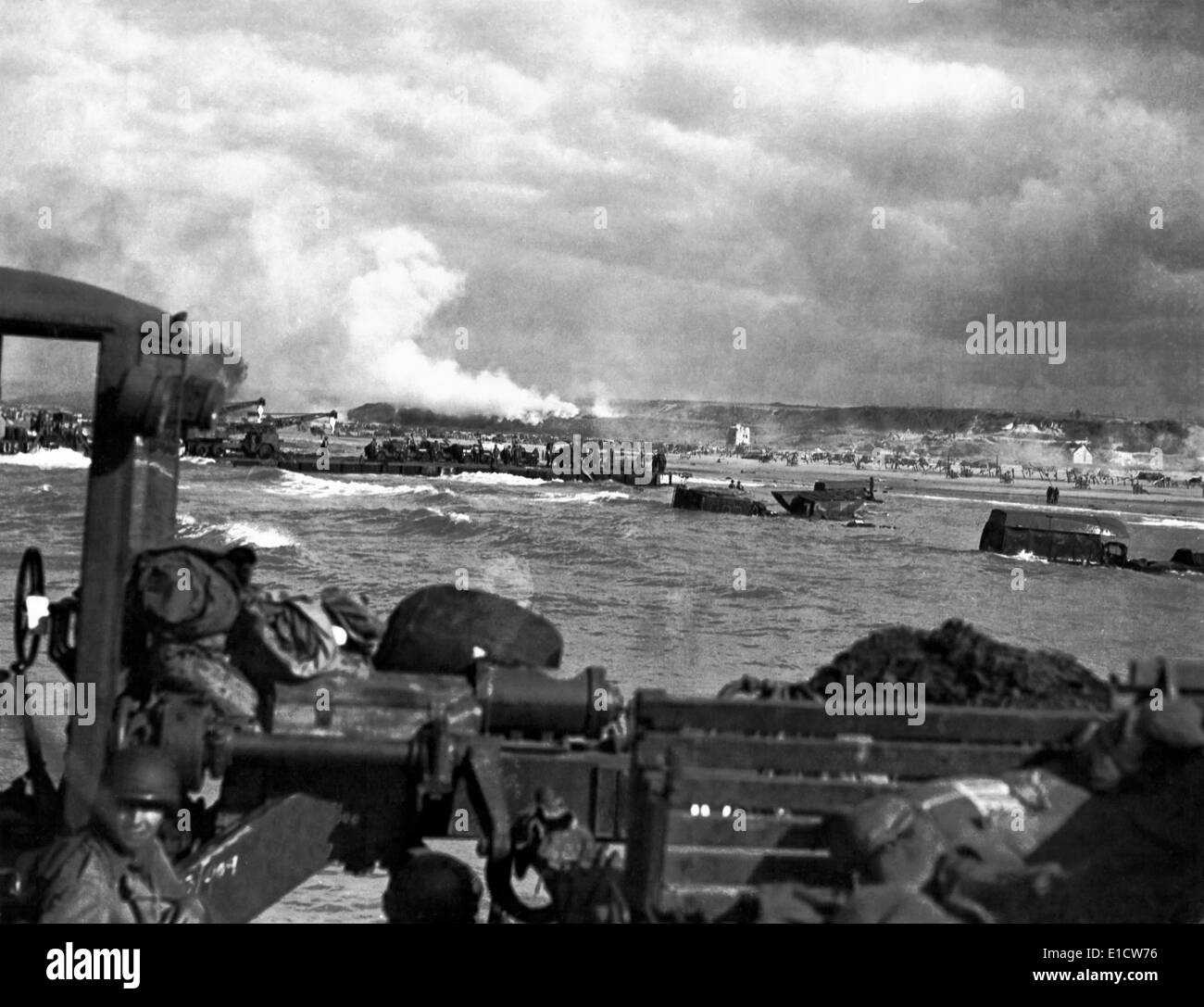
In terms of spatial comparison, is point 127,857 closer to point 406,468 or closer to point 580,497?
point 580,497

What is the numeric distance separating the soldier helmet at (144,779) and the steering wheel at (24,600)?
65 centimetres

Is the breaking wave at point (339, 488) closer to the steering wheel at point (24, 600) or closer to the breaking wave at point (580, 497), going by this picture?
the breaking wave at point (580, 497)

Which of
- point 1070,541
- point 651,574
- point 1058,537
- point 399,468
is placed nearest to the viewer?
point 651,574

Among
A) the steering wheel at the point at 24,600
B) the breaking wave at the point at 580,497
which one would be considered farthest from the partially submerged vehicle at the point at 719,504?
the steering wheel at the point at 24,600

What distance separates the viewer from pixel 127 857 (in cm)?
447

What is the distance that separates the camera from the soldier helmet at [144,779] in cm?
447

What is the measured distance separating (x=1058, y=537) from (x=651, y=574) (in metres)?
15.0

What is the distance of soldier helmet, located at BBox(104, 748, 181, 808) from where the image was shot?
447 centimetres

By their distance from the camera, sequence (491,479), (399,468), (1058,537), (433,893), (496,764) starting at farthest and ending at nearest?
(399,468) → (491,479) → (1058,537) → (433,893) → (496,764)

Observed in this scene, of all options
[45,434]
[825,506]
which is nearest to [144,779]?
[825,506]

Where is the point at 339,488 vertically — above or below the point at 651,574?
above

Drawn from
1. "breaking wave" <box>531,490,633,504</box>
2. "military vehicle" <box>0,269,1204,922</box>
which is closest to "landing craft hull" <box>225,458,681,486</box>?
"breaking wave" <box>531,490,633,504</box>

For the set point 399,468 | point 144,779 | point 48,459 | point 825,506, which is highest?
point 399,468
